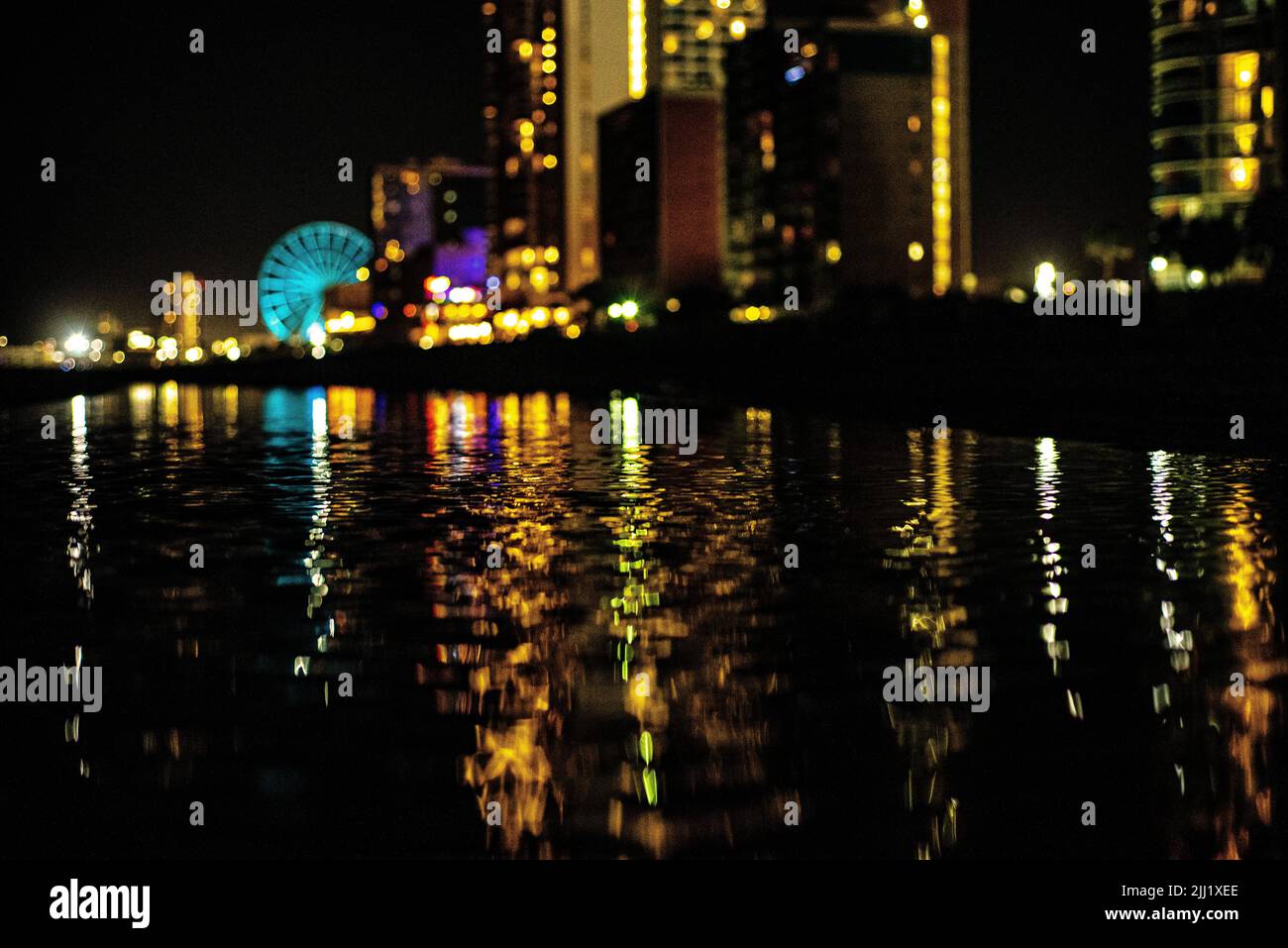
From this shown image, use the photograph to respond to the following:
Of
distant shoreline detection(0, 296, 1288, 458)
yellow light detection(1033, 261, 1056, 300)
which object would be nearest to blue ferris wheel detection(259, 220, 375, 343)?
distant shoreline detection(0, 296, 1288, 458)

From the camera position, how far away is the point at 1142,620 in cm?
1314

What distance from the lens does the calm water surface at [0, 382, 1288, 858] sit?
784 cm

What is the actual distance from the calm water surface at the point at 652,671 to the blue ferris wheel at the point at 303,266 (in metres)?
159

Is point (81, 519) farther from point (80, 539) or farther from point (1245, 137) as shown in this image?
point (1245, 137)

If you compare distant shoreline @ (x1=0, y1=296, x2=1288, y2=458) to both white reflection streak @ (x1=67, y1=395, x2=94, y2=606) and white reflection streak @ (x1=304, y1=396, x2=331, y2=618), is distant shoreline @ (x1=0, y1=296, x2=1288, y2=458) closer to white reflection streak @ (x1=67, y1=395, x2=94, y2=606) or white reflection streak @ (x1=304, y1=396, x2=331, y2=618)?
white reflection streak @ (x1=304, y1=396, x2=331, y2=618)

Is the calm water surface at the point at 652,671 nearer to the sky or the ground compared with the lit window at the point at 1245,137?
nearer to the ground

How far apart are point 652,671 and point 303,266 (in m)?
176

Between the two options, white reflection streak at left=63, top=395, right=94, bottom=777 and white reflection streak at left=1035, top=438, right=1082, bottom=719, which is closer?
white reflection streak at left=63, top=395, right=94, bottom=777

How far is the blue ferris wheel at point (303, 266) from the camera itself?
181000 mm

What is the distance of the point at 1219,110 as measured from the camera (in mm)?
158000

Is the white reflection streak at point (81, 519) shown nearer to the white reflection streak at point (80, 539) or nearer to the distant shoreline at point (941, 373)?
the white reflection streak at point (80, 539)

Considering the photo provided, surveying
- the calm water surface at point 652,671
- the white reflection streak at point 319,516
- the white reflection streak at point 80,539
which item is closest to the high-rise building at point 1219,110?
the white reflection streak at point 319,516

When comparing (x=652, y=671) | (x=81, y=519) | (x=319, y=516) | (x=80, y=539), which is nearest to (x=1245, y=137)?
(x=319, y=516)

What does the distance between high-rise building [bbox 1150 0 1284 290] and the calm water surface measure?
14110 cm
